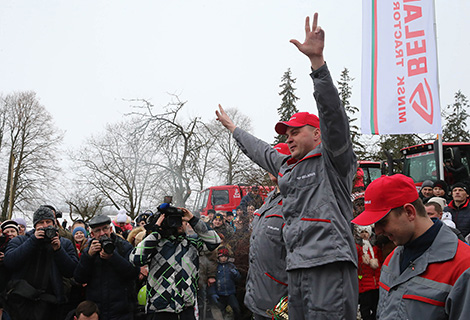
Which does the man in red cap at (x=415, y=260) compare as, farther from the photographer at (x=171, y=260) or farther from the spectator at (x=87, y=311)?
the spectator at (x=87, y=311)

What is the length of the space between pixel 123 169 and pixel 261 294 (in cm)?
2961

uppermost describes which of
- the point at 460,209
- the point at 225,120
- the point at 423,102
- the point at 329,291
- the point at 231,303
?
the point at 423,102

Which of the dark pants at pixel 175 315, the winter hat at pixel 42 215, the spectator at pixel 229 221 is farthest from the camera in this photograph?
the spectator at pixel 229 221

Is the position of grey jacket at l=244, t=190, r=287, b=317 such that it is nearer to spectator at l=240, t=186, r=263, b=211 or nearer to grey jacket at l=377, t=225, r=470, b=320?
grey jacket at l=377, t=225, r=470, b=320

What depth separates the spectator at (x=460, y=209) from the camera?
641 cm

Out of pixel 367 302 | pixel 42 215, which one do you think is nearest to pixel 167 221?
pixel 42 215

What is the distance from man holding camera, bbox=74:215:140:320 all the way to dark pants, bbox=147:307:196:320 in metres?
0.68

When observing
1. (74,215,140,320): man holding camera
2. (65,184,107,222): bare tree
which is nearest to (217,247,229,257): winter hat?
(74,215,140,320): man holding camera

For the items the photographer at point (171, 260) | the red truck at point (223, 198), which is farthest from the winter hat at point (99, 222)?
the red truck at point (223, 198)

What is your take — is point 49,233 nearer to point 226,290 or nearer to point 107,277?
point 107,277

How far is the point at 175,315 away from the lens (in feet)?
14.1

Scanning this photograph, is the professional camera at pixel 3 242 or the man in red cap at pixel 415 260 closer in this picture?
the man in red cap at pixel 415 260

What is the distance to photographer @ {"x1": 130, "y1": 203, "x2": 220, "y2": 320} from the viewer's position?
14.0ft

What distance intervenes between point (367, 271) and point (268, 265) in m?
2.45
